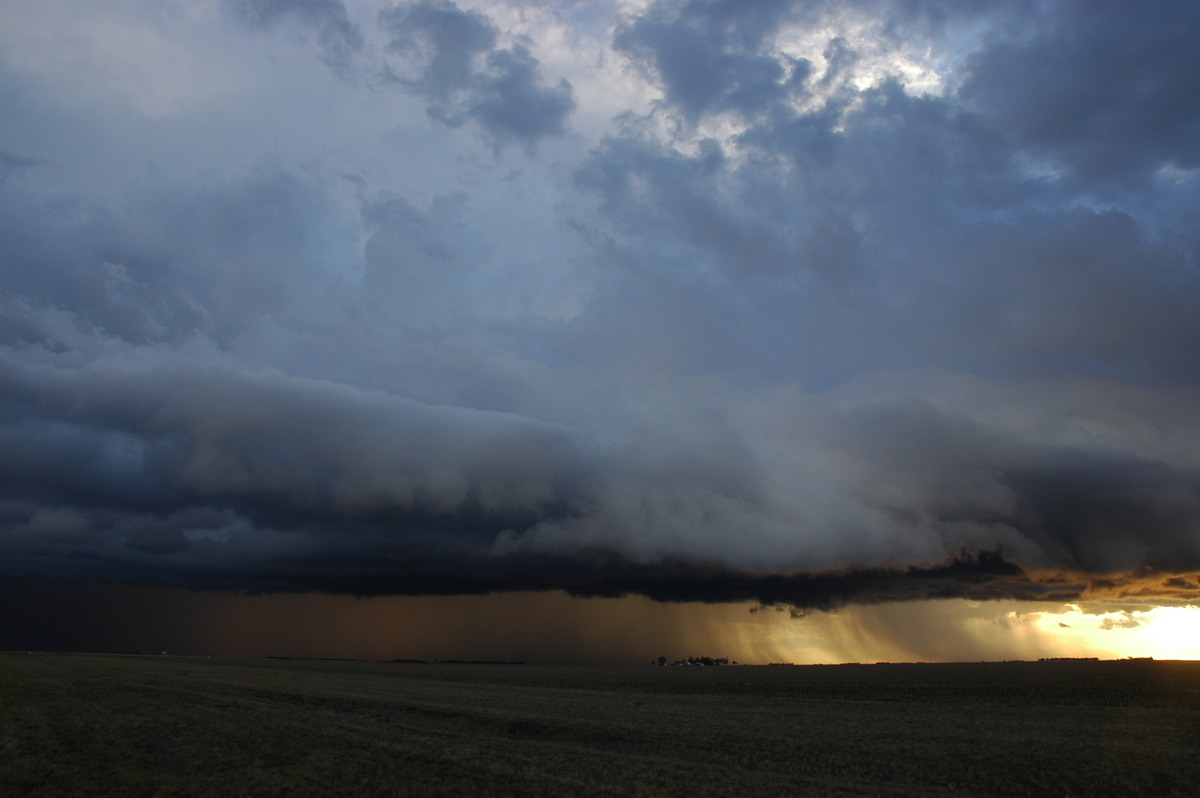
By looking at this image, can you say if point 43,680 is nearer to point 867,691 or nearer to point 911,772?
point 911,772

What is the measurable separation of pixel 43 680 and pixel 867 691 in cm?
8491

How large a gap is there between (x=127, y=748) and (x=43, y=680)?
173 ft

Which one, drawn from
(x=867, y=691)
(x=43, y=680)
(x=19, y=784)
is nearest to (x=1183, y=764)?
(x=19, y=784)

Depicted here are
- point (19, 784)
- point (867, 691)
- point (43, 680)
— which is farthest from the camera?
point (867, 691)

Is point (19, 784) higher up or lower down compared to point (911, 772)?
higher up

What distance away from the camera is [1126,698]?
6500 cm

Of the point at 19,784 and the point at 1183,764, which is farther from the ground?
the point at 19,784

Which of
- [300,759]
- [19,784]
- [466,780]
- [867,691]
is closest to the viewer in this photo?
[19,784]

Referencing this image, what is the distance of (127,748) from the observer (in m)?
26.4

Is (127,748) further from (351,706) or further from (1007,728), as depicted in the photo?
(1007,728)

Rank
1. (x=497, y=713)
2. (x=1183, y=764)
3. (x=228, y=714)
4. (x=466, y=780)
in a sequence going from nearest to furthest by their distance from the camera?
(x=466, y=780) < (x=1183, y=764) < (x=228, y=714) < (x=497, y=713)

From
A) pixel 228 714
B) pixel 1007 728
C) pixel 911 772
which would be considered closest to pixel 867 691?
pixel 1007 728

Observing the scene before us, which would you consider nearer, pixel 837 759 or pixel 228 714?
pixel 837 759

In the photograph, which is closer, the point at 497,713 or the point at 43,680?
the point at 497,713
